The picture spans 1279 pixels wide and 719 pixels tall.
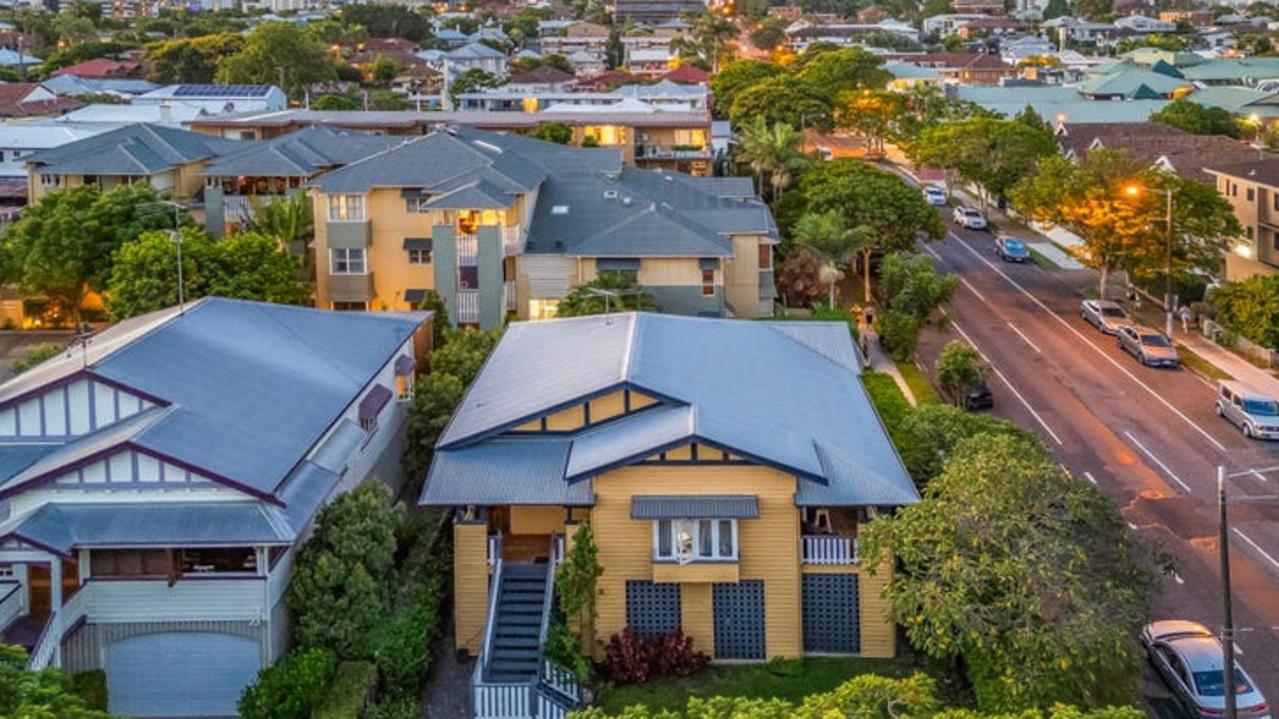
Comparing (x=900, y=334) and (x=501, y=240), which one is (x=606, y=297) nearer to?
(x=501, y=240)

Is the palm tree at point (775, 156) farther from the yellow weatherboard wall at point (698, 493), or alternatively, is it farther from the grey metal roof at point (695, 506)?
the grey metal roof at point (695, 506)

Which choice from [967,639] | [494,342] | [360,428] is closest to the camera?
[967,639]

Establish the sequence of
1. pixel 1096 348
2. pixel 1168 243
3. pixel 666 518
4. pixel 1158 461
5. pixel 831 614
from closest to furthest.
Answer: pixel 666 518 → pixel 831 614 → pixel 1158 461 → pixel 1096 348 → pixel 1168 243

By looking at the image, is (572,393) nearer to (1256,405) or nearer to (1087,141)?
(1256,405)

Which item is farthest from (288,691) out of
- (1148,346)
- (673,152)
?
(673,152)

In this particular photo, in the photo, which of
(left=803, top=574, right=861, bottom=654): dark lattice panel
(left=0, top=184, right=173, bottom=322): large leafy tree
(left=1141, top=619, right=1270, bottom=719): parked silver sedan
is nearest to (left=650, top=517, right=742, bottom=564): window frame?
(left=803, top=574, right=861, bottom=654): dark lattice panel

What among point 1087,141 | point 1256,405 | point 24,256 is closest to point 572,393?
point 1256,405
